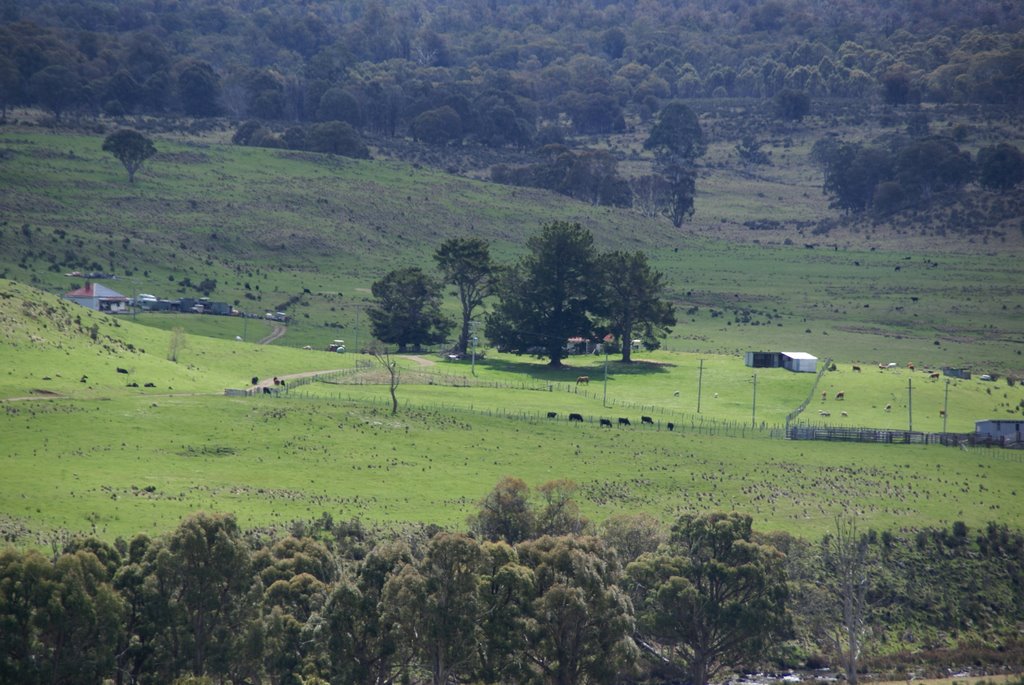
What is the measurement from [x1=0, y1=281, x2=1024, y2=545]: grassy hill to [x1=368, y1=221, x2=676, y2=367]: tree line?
15121mm

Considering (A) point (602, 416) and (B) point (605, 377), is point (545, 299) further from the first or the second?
(A) point (602, 416)

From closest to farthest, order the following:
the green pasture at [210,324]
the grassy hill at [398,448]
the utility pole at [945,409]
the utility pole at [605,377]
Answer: the grassy hill at [398,448]
the utility pole at [945,409]
the utility pole at [605,377]
the green pasture at [210,324]

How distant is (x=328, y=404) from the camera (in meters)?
110

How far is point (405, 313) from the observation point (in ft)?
495

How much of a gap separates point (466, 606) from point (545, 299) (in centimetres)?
8397

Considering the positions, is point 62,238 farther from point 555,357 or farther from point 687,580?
point 687,580

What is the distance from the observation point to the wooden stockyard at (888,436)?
112 m

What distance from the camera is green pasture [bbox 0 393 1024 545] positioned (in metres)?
85.6

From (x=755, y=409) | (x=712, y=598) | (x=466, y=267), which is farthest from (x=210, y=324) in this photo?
(x=712, y=598)

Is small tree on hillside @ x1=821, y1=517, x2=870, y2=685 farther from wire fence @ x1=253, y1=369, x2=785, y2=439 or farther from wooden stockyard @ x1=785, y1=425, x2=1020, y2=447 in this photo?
wire fence @ x1=253, y1=369, x2=785, y2=439

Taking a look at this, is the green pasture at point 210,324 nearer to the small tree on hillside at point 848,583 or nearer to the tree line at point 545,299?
the tree line at point 545,299

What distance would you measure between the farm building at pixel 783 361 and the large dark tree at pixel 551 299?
1717 centimetres

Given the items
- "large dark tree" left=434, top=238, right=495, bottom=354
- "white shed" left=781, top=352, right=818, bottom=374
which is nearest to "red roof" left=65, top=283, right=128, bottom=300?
"large dark tree" left=434, top=238, right=495, bottom=354

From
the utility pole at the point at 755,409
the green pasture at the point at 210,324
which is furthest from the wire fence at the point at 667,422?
the green pasture at the point at 210,324
